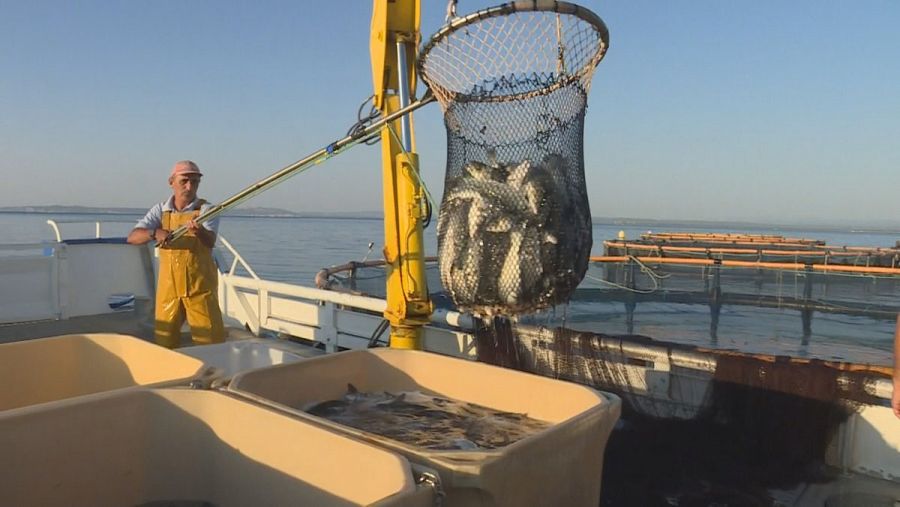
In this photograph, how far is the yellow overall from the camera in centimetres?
546

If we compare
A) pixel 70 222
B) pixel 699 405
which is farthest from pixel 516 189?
pixel 70 222

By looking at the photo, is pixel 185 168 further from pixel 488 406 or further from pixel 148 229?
pixel 488 406

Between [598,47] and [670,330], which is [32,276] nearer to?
[598,47]

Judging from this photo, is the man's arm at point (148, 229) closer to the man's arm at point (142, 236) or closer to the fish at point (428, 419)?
the man's arm at point (142, 236)

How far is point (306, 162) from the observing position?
15.4 ft

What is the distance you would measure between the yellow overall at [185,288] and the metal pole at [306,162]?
0.78 feet

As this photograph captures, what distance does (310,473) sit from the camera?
6.61ft

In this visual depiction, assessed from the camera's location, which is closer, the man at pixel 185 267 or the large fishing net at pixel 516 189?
the large fishing net at pixel 516 189

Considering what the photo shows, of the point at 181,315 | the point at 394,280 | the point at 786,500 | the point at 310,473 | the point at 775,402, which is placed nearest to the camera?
the point at 310,473

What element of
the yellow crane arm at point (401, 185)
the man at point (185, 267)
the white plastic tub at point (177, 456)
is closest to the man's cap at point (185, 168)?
the man at point (185, 267)

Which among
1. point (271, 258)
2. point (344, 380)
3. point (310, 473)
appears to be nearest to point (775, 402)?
point (344, 380)

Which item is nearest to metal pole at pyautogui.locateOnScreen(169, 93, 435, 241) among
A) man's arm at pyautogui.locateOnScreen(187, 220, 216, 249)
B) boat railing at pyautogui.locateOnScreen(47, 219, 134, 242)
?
man's arm at pyautogui.locateOnScreen(187, 220, 216, 249)

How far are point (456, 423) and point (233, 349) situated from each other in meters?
1.96

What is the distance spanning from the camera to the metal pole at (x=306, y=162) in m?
4.20
